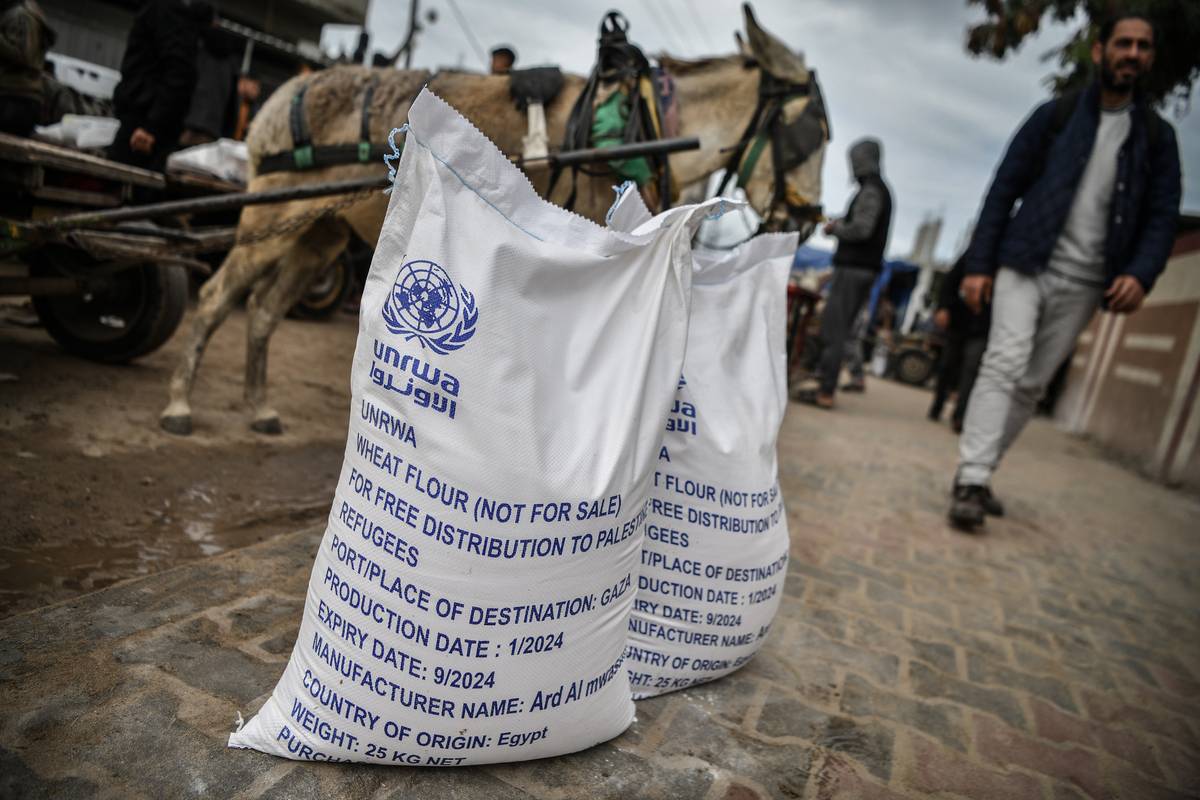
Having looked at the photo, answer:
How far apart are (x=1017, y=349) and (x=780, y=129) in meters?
1.69

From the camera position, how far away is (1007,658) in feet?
8.65

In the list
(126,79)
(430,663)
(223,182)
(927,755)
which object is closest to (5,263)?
(126,79)

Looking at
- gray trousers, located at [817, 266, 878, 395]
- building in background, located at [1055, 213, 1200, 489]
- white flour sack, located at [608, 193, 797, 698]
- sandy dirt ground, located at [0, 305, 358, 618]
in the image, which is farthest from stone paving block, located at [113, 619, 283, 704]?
building in background, located at [1055, 213, 1200, 489]

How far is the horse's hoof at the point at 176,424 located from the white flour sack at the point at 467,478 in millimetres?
2497

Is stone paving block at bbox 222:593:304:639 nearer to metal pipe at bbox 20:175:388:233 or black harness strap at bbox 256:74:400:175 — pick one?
metal pipe at bbox 20:175:388:233

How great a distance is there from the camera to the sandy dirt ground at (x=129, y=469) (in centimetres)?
236

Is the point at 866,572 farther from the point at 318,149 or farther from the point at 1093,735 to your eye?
the point at 318,149

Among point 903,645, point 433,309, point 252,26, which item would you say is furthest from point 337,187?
point 252,26

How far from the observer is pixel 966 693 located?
2.31 m

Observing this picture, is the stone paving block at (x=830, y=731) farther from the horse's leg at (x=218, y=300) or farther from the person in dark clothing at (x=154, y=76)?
the person in dark clothing at (x=154, y=76)

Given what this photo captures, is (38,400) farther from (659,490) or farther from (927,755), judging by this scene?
(927,755)

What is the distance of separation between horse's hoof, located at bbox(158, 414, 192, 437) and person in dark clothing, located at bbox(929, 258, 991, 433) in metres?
6.47

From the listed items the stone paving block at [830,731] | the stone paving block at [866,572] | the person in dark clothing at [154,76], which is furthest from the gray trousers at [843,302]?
the stone paving block at [830,731]

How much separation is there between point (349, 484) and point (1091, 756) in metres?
2.10
